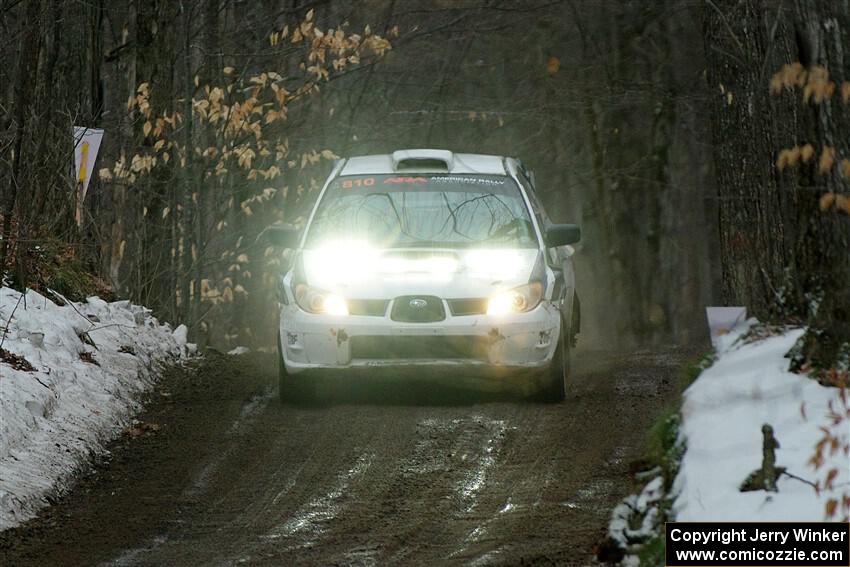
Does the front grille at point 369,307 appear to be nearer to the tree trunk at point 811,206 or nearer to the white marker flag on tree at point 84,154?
the tree trunk at point 811,206

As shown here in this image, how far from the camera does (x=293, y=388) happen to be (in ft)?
34.4

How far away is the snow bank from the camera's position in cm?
530

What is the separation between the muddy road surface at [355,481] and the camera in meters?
6.50

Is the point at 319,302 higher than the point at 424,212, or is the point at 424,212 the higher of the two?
the point at 424,212

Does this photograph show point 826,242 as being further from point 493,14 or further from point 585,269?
point 585,269

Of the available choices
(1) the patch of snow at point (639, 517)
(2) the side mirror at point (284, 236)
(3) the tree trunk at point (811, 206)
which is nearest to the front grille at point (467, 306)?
(2) the side mirror at point (284, 236)

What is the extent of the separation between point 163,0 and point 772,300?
10.6 metres

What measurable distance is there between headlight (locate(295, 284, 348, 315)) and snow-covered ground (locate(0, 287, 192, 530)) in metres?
1.57

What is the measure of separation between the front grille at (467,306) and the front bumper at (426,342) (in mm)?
43

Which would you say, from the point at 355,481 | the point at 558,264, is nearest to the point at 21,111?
the point at 355,481

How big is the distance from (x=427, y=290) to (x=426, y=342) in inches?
15.2

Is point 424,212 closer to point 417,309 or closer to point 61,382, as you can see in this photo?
point 417,309

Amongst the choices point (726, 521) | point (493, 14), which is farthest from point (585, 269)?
point (726, 521)

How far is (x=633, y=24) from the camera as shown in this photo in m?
27.5
